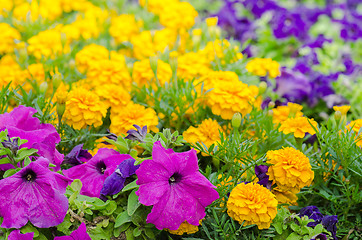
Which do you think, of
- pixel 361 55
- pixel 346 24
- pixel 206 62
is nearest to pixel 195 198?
pixel 206 62

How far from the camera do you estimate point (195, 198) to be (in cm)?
135

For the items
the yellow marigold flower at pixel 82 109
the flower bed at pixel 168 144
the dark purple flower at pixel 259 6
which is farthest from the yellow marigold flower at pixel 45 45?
the dark purple flower at pixel 259 6

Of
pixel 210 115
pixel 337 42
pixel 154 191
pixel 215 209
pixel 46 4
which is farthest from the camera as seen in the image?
pixel 337 42

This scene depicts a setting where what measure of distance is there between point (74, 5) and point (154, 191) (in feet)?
8.77

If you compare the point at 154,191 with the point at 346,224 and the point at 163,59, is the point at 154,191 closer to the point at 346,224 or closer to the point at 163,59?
the point at 346,224

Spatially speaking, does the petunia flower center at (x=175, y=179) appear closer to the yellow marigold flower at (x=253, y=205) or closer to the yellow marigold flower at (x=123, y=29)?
the yellow marigold flower at (x=253, y=205)

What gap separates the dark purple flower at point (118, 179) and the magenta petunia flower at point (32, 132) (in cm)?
22

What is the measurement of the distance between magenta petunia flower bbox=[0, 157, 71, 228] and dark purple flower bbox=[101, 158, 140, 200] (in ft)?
0.53

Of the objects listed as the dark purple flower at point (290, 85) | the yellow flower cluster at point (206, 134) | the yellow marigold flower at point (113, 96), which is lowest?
the dark purple flower at point (290, 85)

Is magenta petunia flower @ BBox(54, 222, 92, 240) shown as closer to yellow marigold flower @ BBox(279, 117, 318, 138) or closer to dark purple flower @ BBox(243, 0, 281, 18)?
yellow marigold flower @ BBox(279, 117, 318, 138)

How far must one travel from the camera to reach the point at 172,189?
4.45 ft

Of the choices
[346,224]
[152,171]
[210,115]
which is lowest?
[346,224]

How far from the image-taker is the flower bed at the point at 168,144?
134 centimetres

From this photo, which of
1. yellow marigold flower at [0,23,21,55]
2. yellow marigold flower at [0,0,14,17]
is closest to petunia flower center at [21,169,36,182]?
yellow marigold flower at [0,23,21,55]
